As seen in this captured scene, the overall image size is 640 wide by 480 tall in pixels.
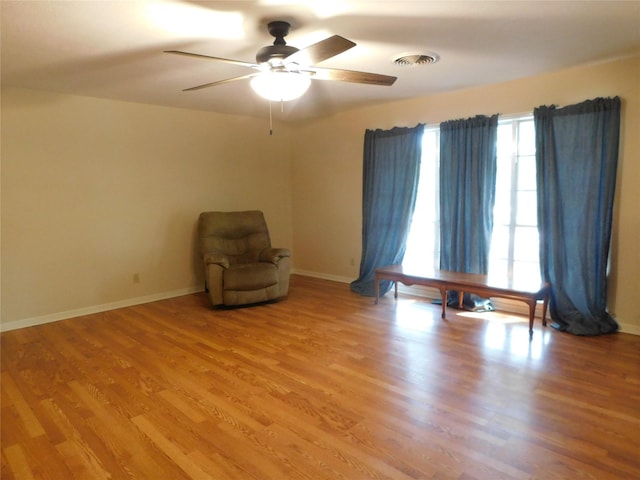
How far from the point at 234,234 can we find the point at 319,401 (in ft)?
9.87

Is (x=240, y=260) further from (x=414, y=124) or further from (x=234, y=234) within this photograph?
(x=414, y=124)

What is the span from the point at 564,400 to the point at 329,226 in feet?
12.6

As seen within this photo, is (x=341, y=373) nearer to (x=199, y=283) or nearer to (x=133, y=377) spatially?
(x=133, y=377)

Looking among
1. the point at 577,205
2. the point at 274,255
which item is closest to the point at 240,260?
the point at 274,255

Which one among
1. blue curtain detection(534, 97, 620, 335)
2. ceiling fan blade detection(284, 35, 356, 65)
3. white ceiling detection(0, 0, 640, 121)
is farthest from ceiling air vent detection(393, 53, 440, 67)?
blue curtain detection(534, 97, 620, 335)

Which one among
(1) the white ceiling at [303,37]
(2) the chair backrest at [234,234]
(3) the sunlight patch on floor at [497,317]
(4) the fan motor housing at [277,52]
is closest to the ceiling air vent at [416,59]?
(1) the white ceiling at [303,37]

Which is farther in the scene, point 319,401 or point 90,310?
point 90,310

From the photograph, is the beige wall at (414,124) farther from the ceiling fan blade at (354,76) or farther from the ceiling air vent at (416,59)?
the ceiling fan blade at (354,76)

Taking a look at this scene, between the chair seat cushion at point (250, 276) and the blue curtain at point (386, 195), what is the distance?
123 centimetres

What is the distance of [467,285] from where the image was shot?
368 cm

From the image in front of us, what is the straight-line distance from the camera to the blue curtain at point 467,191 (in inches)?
158

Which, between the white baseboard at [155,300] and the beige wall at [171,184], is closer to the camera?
the beige wall at [171,184]

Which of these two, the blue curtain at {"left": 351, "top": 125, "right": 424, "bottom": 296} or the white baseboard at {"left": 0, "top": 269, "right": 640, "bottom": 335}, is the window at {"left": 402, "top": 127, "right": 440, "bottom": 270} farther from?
the white baseboard at {"left": 0, "top": 269, "right": 640, "bottom": 335}

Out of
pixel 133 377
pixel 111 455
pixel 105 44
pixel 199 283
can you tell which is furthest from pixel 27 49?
pixel 199 283
